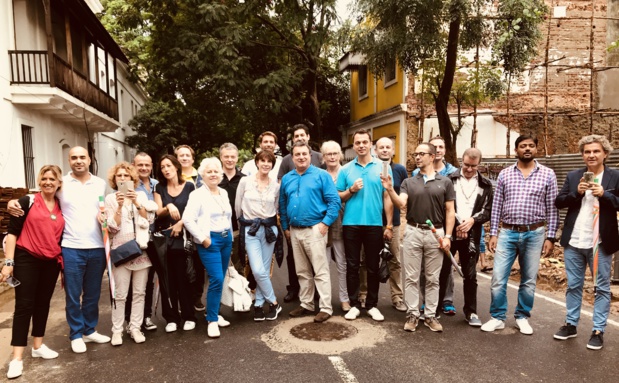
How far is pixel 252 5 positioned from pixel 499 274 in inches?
491

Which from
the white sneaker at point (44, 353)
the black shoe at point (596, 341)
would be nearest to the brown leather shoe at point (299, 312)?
the white sneaker at point (44, 353)

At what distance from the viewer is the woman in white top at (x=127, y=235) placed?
15.3ft

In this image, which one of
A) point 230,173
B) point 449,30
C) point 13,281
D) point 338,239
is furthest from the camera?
point 449,30

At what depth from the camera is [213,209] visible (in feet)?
16.5

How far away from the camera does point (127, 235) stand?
15.6 ft

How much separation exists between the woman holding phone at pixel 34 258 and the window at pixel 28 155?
9.53 m

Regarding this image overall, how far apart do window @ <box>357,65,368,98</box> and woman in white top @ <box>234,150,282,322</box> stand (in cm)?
1657

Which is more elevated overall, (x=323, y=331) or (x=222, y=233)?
(x=222, y=233)

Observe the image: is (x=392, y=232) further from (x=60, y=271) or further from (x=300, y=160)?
(x=60, y=271)

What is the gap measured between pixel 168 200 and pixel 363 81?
17.7m

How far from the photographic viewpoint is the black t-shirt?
16.6ft

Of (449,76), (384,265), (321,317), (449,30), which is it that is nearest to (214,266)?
(321,317)

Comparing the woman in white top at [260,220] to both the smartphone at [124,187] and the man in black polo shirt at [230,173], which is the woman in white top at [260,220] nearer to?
the man in black polo shirt at [230,173]

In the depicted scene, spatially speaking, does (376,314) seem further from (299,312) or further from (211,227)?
(211,227)
